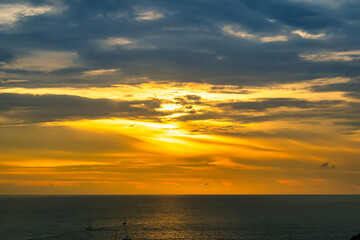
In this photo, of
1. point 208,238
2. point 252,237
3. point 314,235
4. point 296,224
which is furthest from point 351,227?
point 208,238

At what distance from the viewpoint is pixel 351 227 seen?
179m

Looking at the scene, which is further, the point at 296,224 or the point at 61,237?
the point at 296,224

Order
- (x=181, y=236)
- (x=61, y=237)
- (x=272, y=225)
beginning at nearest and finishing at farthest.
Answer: (x=61, y=237) < (x=181, y=236) < (x=272, y=225)

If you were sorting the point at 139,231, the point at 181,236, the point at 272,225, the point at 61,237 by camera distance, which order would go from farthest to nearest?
the point at 272,225 → the point at 139,231 → the point at 181,236 → the point at 61,237

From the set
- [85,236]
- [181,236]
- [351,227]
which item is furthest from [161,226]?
[351,227]

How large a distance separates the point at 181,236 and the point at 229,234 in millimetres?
18325

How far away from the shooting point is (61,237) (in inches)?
5689

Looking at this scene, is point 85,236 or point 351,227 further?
point 351,227

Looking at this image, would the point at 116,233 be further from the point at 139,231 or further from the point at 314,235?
the point at 314,235

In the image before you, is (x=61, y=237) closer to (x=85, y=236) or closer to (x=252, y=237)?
(x=85, y=236)

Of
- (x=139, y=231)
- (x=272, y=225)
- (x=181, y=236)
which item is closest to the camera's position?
(x=181, y=236)

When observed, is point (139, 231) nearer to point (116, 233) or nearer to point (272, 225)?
point (116, 233)

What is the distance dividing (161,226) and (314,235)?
67282 mm

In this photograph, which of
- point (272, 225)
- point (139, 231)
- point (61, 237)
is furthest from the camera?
point (272, 225)
